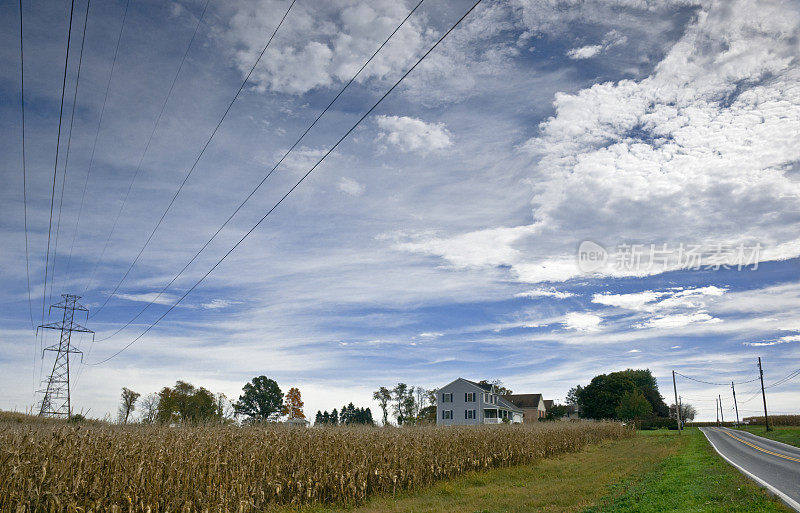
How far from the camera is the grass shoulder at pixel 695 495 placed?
35.2 feet

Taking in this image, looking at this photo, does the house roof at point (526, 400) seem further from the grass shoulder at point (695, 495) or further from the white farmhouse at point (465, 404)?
the grass shoulder at point (695, 495)

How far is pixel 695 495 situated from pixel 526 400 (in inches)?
3450

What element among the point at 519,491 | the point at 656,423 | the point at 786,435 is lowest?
the point at 656,423

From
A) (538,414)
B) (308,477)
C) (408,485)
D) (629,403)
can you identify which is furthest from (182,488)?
(538,414)

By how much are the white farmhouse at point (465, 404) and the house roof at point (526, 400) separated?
24.0 meters

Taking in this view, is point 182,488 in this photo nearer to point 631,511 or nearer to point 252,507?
point 252,507

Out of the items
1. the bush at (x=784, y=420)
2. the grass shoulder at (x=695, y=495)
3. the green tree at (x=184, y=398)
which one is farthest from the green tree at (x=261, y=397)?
the bush at (x=784, y=420)

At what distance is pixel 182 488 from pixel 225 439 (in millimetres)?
2528

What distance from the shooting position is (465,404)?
68125 mm

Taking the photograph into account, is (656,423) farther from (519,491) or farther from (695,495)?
(695,495)

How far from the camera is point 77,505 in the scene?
9.20m

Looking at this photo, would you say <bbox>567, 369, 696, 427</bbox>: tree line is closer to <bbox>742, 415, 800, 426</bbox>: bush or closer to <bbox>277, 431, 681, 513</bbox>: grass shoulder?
<bbox>742, 415, 800, 426</bbox>: bush

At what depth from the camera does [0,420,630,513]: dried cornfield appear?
9461 millimetres

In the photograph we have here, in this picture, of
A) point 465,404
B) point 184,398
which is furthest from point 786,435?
point 184,398
